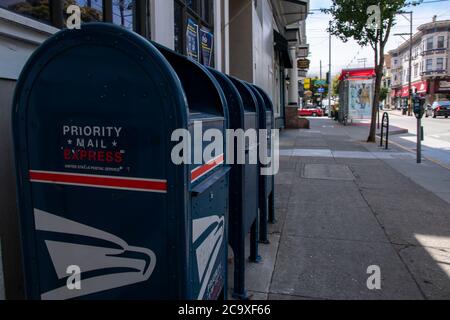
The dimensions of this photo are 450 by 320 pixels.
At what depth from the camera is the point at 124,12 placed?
4445mm

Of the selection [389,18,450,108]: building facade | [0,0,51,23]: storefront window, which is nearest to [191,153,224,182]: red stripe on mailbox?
[0,0,51,23]: storefront window

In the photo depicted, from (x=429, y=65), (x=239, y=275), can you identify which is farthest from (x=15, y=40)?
(x=429, y=65)

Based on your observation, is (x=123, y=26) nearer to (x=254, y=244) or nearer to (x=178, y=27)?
(x=178, y=27)

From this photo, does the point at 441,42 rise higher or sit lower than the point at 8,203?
higher

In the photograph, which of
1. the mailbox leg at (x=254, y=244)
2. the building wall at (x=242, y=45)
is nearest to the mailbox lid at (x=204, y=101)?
the mailbox leg at (x=254, y=244)

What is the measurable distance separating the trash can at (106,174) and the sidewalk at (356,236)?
167 cm

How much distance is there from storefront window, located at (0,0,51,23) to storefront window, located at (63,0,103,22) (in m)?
0.20

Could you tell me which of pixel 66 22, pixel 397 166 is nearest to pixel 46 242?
pixel 66 22

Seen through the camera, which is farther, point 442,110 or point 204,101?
point 442,110

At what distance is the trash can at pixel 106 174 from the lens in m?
1.99

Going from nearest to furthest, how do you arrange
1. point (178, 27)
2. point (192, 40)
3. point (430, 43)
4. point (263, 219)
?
point (263, 219) < point (178, 27) < point (192, 40) < point (430, 43)

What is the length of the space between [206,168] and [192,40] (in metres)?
4.37

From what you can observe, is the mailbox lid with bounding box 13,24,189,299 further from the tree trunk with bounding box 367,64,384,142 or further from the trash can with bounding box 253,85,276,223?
the tree trunk with bounding box 367,64,384,142
